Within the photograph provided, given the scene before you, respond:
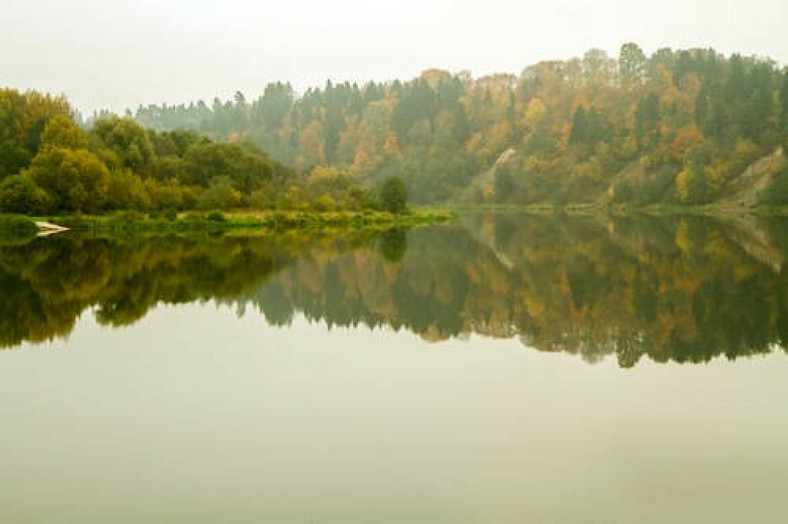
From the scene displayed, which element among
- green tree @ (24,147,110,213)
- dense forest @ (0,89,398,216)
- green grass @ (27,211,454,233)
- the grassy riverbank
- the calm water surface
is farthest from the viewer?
dense forest @ (0,89,398,216)

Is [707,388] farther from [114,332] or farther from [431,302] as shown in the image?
[114,332]

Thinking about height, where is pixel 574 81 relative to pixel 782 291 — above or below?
above

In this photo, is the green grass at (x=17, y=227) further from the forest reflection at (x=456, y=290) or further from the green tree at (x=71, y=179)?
the forest reflection at (x=456, y=290)

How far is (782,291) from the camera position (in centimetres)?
2509

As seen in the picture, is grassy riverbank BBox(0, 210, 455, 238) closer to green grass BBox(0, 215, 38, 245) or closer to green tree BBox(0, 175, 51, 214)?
green grass BBox(0, 215, 38, 245)

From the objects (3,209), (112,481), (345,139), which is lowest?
(112,481)

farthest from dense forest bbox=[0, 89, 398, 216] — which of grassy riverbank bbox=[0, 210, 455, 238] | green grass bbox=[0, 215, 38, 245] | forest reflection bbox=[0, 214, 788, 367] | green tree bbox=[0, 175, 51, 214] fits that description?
forest reflection bbox=[0, 214, 788, 367]

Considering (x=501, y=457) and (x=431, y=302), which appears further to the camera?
(x=431, y=302)

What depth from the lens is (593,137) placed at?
15175 centimetres

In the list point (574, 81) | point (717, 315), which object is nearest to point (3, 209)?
point (717, 315)

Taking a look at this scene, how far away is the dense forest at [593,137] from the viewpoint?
125 metres

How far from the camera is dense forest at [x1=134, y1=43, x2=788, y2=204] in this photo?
125 m

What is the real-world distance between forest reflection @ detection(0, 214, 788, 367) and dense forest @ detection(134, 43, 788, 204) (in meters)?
59.2

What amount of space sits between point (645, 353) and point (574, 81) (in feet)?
604
